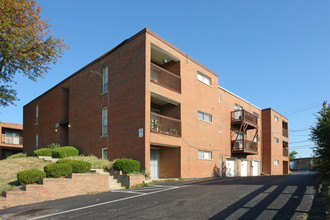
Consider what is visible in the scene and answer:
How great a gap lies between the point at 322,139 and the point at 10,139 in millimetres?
38329

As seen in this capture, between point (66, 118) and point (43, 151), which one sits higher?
point (66, 118)

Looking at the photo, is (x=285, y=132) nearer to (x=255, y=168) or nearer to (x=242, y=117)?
(x=255, y=168)

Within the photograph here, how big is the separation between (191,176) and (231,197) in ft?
35.7

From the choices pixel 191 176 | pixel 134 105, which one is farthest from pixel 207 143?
pixel 134 105

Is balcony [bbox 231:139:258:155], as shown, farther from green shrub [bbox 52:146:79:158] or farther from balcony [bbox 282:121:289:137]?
balcony [bbox 282:121:289:137]

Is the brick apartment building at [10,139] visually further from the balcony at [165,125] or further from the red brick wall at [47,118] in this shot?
the balcony at [165,125]

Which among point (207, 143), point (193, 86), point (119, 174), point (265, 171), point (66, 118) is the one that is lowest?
point (265, 171)

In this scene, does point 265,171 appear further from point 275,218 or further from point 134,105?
point 275,218

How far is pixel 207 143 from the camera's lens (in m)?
23.1

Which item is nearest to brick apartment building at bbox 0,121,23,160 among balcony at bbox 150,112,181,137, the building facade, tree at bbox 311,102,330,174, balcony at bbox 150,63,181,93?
balcony at bbox 150,63,181,93

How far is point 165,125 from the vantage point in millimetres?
19547

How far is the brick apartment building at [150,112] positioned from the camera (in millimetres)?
18547

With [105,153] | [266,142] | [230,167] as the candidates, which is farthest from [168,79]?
[266,142]

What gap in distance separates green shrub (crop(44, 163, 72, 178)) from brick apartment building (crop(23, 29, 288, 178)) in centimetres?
494
